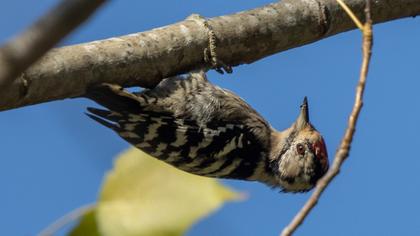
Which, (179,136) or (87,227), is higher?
(87,227)

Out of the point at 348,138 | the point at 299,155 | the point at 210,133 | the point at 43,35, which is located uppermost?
the point at 43,35

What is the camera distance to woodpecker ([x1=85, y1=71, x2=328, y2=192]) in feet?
14.9

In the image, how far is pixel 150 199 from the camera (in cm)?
170

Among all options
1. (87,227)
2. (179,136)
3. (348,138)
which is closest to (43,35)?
(87,227)

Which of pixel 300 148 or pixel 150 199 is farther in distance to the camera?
pixel 300 148

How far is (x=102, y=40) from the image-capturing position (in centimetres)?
385

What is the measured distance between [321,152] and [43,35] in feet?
15.2

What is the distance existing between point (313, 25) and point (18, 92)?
1.95 m

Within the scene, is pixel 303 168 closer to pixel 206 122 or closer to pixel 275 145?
pixel 275 145

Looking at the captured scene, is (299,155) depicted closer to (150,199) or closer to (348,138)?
(348,138)

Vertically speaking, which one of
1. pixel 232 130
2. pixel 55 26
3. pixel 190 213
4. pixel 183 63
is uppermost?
pixel 55 26

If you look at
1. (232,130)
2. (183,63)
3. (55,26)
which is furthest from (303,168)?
(55,26)

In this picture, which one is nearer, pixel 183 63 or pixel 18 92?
pixel 18 92

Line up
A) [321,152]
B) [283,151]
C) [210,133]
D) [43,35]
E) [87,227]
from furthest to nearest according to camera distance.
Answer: [283,151] → [321,152] → [210,133] → [87,227] → [43,35]
